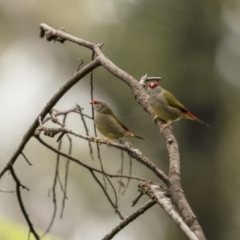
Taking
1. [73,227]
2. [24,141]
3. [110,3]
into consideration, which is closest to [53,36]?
[24,141]

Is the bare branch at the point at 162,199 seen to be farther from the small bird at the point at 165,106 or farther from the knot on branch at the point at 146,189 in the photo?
the small bird at the point at 165,106

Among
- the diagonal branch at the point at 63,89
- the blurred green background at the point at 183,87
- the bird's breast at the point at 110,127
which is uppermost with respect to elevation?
the blurred green background at the point at 183,87

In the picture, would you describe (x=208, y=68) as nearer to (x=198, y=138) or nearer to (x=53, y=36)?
(x=198, y=138)

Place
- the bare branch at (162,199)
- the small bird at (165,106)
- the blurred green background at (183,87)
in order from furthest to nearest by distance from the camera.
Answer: the blurred green background at (183,87) < the small bird at (165,106) < the bare branch at (162,199)

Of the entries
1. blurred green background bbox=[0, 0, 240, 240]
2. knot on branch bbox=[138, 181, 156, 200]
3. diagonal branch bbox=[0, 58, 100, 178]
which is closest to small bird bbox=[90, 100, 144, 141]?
diagonal branch bbox=[0, 58, 100, 178]

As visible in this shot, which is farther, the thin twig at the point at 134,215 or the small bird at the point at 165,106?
the small bird at the point at 165,106

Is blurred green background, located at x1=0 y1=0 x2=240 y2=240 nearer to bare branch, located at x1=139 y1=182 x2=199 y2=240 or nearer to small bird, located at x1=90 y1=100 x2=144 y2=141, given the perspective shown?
small bird, located at x1=90 y1=100 x2=144 y2=141

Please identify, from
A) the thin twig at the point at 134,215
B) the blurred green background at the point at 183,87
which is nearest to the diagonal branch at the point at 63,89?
the thin twig at the point at 134,215

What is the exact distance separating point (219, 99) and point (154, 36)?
611mm

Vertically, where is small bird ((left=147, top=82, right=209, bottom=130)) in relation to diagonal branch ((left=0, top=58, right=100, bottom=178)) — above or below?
above

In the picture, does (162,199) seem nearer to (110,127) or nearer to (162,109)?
(162,109)

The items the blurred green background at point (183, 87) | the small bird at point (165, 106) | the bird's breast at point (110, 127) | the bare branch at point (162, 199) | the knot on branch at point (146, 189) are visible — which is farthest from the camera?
the blurred green background at point (183, 87)

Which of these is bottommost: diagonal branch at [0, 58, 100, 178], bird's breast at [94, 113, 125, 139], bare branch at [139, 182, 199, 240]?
bare branch at [139, 182, 199, 240]

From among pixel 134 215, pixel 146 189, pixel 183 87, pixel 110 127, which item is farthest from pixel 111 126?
pixel 183 87
